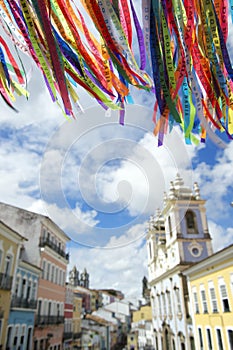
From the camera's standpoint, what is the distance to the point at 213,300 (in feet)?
56.8

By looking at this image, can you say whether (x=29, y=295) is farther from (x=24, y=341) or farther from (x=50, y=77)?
(x=50, y=77)

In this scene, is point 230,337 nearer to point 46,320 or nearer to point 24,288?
point 24,288

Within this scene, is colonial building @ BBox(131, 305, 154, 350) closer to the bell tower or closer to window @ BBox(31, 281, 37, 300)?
the bell tower

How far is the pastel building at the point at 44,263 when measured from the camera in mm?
21578

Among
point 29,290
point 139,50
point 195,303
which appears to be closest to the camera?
point 139,50

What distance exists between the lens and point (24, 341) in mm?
18297

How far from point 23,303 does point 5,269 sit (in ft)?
13.6

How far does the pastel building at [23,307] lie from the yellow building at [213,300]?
35.8 feet

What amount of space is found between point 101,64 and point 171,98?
92 centimetres

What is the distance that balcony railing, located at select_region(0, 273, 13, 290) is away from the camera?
14.1 metres

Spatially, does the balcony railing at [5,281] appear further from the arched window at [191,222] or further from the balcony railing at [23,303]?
the arched window at [191,222]

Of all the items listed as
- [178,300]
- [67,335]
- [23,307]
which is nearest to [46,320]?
[23,307]

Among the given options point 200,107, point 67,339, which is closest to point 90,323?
point 67,339

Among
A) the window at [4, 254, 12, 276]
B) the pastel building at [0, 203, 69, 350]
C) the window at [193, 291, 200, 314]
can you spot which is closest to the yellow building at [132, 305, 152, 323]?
the pastel building at [0, 203, 69, 350]
